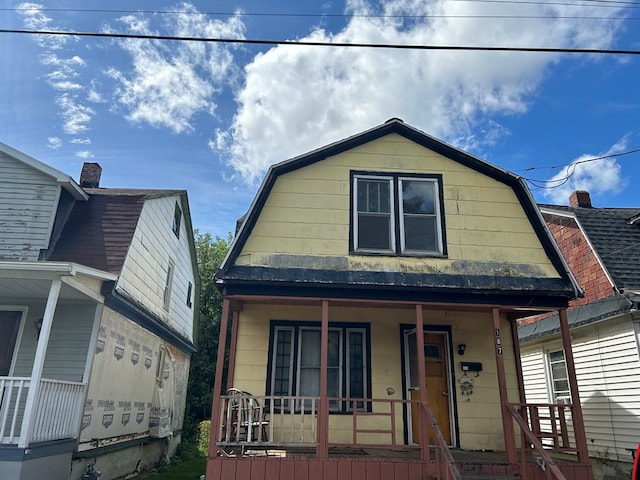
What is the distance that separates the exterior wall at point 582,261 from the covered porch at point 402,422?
312 centimetres

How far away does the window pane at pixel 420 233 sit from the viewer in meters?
8.52

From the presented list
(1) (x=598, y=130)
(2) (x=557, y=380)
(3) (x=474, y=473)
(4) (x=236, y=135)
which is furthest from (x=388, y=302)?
(1) (x=598, y=130)

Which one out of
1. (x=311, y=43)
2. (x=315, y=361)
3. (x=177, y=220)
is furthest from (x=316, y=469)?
(x=177, y=220)

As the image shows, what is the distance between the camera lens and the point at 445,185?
8.89m

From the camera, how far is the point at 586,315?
34.6 ft

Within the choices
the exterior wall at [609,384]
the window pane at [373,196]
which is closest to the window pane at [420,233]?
the window pane at [373,196]

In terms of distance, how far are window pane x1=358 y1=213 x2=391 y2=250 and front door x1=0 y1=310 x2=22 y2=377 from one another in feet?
23.0

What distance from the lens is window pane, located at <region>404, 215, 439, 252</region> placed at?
27.9 feet

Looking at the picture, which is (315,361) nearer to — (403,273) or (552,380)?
(403,273)

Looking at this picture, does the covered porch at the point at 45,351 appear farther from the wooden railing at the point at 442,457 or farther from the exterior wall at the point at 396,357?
the wooden railing at the point at 442,457

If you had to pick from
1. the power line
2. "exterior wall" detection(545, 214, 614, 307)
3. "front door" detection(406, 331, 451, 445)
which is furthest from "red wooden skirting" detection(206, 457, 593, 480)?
"exterior wall" detection(545, 214, 614, 307)

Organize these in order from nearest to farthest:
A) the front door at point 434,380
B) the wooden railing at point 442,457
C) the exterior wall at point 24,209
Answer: the wooden railing at point 442,457
the front door at point 434,380
the exterior wall at point 24,209

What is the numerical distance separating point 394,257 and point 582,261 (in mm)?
6459

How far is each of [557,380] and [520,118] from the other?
23.6ft
